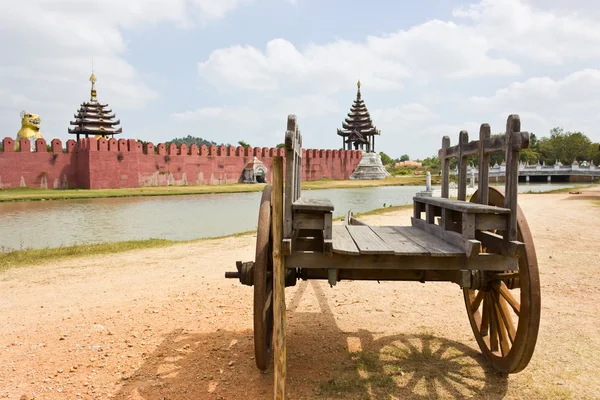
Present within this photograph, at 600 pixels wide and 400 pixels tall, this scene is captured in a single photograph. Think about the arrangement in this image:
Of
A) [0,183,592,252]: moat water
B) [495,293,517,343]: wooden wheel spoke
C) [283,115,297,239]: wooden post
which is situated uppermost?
[283,115,297,239]: wooden post

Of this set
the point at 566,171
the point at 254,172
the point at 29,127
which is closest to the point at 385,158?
the point at 566,171

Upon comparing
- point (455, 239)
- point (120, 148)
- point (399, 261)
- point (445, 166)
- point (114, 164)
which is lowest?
point (399, 261)

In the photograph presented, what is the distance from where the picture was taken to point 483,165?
3.29 metres

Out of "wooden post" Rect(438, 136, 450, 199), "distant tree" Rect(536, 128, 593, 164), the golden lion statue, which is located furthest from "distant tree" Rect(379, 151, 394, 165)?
"wooden post" Rect(438, 136, 450, 199)

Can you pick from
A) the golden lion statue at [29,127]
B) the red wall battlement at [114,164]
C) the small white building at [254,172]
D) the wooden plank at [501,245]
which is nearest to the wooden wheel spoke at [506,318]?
the wooden plank at [501,245]

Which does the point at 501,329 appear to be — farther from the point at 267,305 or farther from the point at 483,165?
the point at 267,305

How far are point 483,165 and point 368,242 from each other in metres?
1.10

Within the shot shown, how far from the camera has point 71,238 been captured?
12.7 metres

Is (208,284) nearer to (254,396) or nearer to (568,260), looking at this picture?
(254,396)

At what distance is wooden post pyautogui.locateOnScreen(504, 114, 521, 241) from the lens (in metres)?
2.76

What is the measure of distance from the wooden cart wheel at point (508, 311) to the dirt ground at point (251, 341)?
19 cm

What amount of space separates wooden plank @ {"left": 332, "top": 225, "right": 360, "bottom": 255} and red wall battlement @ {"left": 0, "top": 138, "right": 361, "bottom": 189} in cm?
3602

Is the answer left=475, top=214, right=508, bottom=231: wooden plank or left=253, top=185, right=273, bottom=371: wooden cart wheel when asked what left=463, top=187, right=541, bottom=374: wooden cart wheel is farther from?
left=253, top=185, right=273, bottom=371: wooden cart wheel

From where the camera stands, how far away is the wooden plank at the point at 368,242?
272cm
